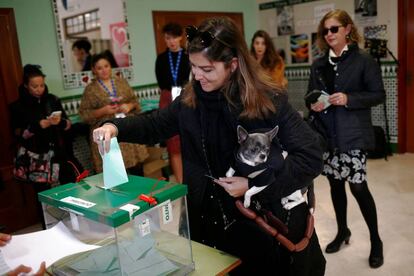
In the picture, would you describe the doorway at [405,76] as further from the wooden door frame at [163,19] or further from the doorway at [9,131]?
the doorway at [9,131]

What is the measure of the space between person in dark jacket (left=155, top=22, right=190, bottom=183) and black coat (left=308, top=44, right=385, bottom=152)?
1555mm

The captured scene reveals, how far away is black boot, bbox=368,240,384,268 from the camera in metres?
2.49

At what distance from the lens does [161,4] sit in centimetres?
443

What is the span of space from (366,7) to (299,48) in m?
1.01

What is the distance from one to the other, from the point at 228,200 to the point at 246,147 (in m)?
0.24

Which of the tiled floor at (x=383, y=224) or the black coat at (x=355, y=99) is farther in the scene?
the tiled floor at (x=383, y=224)

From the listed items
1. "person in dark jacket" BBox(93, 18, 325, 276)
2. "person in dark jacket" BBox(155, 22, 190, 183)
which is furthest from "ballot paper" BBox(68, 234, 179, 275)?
"person in dark jacket" BBox(155, 22, 190, 183)

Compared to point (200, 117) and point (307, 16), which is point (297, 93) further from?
point (200, 117)

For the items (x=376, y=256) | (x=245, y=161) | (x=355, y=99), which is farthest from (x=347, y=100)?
(x=245, y=161)

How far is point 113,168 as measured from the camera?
1.24 m

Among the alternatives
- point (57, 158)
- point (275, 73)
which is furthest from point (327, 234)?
point (57, 158)

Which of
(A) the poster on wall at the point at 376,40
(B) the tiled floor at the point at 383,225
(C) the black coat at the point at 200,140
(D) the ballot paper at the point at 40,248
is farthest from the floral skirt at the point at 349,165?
(A) the poster on wall at the point at 376,40

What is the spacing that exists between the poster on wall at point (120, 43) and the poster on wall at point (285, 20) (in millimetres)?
2351

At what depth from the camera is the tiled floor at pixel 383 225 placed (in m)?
2.50
